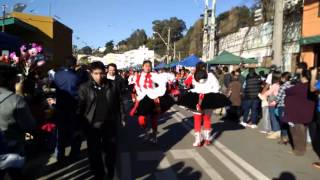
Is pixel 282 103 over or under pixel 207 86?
under

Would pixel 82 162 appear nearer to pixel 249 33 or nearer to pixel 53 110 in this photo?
pixel 53 110

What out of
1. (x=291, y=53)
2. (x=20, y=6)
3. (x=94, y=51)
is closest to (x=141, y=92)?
(x=291, y=53)

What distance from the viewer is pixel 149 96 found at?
1106 centimetres

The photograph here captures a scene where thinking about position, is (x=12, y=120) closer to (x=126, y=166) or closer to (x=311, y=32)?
(x=126, y=166)

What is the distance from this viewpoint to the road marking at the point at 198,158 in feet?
26.6

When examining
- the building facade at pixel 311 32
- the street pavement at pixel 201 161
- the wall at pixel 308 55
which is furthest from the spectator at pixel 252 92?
the wall at pixel 308 55

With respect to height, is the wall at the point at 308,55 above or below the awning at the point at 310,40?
below

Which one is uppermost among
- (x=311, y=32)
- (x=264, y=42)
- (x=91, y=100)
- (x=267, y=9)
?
(x=267, y=9)

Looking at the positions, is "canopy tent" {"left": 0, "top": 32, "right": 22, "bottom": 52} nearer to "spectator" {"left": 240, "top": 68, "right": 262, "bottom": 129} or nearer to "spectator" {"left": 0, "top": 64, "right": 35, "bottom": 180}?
"spectator" {"left": 240, "top": 68, "right": 262, "bottom": 129}

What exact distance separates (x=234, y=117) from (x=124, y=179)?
9.05 meters

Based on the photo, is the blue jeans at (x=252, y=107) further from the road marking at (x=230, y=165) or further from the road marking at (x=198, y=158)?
the road marking at (x=198, y=158)

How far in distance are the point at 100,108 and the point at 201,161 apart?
3.04 meters

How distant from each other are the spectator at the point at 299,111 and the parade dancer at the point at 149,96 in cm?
274

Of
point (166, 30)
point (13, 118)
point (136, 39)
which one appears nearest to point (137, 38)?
point (136, 39)
